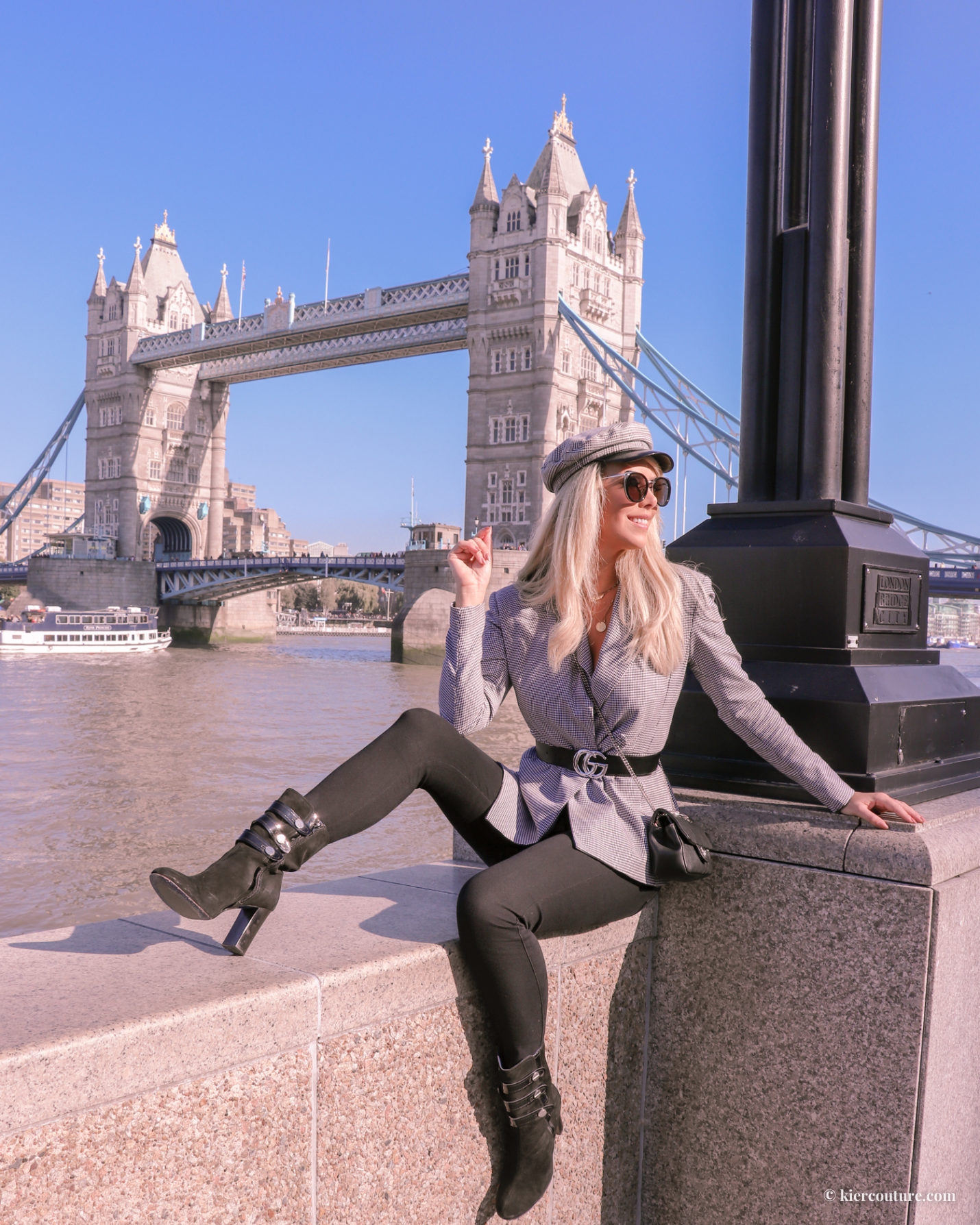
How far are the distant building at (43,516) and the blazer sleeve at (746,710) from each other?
111 metres

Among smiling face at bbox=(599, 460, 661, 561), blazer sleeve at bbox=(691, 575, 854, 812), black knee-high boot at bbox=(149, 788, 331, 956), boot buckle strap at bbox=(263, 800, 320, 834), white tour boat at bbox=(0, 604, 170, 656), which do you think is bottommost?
white tour boat at bbox=(0, 604, 170, 656)

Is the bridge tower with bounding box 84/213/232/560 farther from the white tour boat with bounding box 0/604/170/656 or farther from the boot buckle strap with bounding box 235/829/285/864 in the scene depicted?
the boot buckle strap with bounding box 235/829/285/864

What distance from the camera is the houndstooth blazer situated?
61.1 inches

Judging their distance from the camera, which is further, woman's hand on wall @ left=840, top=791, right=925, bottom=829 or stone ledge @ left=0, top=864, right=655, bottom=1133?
woman's hand on wall @ left=840, top=791, right=925, bottom=829

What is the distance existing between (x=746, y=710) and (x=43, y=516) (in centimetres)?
12318

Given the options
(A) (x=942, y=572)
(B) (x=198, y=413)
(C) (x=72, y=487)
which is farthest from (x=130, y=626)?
(C) (x=72, y=487)

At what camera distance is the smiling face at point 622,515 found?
5.60 feet

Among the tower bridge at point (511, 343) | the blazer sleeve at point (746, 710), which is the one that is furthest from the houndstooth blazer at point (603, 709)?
the tower bridge at point (511, 343)

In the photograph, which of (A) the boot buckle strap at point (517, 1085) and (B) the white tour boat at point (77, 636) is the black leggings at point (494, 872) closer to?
(A) the boot buckle strap at point (517, 1085)

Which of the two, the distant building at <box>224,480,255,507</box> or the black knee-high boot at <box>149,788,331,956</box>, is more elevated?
the distant building at <box>224,480,255,507</box>

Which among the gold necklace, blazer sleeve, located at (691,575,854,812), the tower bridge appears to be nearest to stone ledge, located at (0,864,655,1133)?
blazer sleeve, located at (691,575,854,812)

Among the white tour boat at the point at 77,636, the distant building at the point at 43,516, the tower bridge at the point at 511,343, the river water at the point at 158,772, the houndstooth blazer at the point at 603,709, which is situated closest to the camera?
the houndstooth blazer at the point at 603,709

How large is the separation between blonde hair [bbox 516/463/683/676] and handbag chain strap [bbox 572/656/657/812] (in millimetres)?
38

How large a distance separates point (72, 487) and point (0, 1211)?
134 metres
